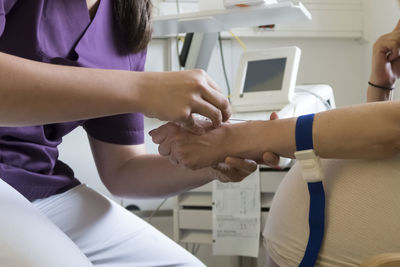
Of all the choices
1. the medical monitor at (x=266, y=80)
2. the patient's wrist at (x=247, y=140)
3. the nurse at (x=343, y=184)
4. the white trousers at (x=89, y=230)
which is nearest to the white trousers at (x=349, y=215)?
the nurse at (x=343, y=184)

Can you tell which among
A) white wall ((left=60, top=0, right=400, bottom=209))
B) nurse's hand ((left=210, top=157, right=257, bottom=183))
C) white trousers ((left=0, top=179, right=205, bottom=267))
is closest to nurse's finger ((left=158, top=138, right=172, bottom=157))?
nurse's hand ((left=210, top=157, right=257, bottom=183))

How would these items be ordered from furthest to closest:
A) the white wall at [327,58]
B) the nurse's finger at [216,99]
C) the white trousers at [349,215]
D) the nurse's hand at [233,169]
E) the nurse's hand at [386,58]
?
the white wall at [327,58] → the nurse's hand at [386,58] → the nurse's hand at [233,169] → the nurse's finger at [216,99] → the white trousers at [349,215]

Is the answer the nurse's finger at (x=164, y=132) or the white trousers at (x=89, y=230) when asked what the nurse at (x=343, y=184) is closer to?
the nurse's finger at (x=164, y=132)

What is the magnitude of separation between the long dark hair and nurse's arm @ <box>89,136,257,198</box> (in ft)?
0.86

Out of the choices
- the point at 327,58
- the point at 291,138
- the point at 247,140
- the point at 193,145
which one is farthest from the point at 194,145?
the point at 327,58

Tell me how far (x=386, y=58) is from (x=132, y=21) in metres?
0.67

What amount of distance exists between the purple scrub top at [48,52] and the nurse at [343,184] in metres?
0.42

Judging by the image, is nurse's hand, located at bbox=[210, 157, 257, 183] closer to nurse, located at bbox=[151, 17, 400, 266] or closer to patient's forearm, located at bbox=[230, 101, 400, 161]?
nurse, located at bbox=[151, 17, 400, 266]

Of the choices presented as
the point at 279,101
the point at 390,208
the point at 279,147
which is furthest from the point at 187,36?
the point at 390,208

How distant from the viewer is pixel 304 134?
809 mm

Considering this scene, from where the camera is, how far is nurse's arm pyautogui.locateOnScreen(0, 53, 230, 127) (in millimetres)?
730

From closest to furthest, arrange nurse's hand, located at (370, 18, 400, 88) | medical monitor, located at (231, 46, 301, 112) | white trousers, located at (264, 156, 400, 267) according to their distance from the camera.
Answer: white trousers, located at (264, 156, 400, 267) → nurse's hand, located at (370, 18, 400, 88) → medical monitor, located at (231, 46, 301, 112)

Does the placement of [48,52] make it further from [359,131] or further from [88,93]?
[359,131]

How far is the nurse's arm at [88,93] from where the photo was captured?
73 centimetres
